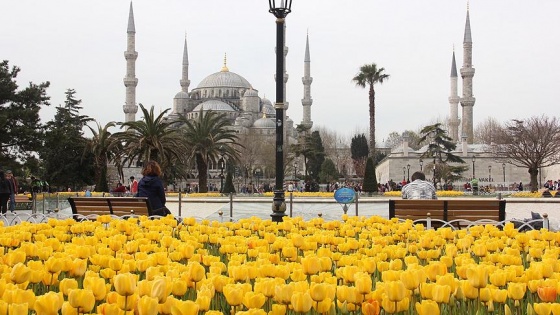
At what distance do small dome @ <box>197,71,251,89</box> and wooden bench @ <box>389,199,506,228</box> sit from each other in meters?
76.4

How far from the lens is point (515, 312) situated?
7.14 feet

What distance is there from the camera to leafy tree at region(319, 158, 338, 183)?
4600cm

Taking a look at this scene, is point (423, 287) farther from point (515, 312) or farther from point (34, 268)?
point (34, 268)

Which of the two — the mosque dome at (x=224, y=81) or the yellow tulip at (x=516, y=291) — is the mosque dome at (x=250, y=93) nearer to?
the mosque dome at (x=224, y=81)

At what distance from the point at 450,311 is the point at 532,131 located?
3159 centimetres

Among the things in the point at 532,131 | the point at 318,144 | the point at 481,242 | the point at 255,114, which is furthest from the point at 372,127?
the point at 255,114

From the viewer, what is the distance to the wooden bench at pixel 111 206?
756 centimetres

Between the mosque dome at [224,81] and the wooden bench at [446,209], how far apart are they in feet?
251

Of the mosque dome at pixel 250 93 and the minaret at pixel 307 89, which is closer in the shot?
the minaret at pixel 307 89

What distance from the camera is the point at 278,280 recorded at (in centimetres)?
210

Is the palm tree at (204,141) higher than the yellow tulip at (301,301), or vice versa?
the palm tree at (204,141)

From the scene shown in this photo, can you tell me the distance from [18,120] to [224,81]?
61880 mm

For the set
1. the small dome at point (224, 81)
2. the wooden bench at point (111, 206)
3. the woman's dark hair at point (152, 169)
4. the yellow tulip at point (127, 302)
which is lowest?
the yellow tulip at point (127, 302)

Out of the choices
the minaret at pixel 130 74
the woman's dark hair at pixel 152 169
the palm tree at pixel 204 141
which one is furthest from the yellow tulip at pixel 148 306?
the minaret at pixel 130 74
